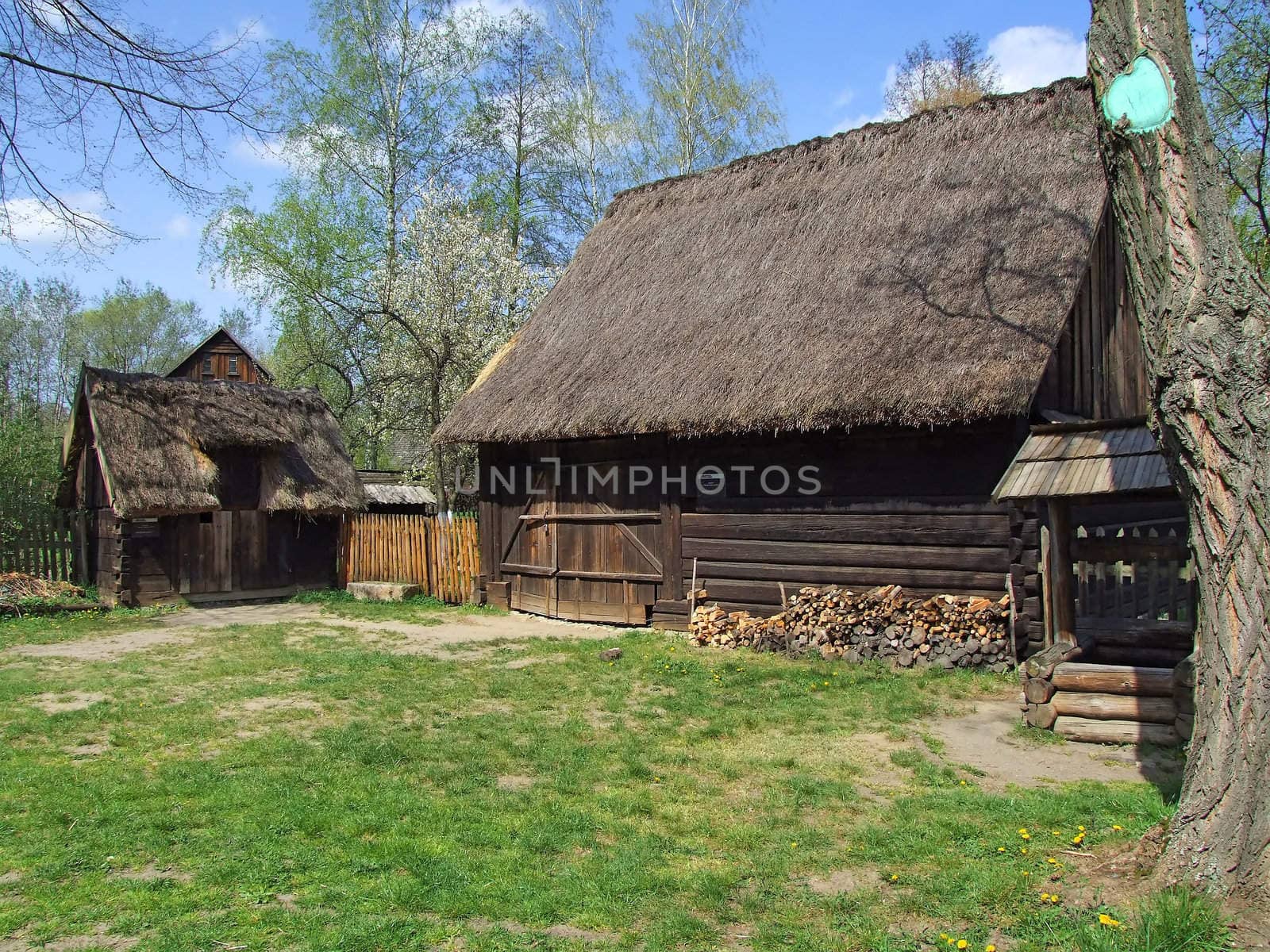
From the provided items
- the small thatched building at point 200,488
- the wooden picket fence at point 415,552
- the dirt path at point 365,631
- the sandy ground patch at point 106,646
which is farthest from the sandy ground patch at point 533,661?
the small thatched building at point 200,488

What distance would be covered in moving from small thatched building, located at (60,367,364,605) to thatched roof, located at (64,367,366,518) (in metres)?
0.02

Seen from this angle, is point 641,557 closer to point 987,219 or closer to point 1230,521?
point 987,219

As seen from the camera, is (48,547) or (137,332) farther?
(137,332)

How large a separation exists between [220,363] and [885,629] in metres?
34.9

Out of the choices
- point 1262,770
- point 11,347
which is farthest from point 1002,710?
point 11,347

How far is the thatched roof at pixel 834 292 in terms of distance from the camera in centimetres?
959

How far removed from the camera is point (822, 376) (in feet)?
33.6

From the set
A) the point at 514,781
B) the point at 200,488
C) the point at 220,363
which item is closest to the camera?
the point at 514,781

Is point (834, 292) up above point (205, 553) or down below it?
above

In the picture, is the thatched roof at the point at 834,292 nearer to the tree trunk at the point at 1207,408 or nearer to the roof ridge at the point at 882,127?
the roof ridge at the point at 882,127

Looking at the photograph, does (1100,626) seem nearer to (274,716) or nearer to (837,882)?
(837,882)

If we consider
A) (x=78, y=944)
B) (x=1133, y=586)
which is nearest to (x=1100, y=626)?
(x=1133, y=586)

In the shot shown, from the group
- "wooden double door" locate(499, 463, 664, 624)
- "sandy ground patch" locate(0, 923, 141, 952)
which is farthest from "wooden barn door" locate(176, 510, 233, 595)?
"sandy ground patch" locate(0, 923, 141, 952)

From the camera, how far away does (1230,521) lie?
158 inches
